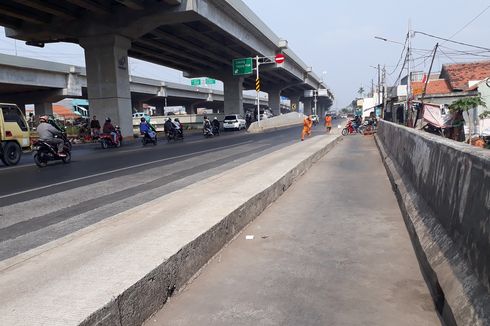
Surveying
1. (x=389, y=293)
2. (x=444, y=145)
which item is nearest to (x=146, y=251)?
(x=389, y=293)

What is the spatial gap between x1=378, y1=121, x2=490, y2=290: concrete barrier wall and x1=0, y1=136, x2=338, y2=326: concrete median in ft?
7.69

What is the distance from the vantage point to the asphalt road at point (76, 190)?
568 cm

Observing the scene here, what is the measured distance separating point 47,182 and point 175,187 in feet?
11.2

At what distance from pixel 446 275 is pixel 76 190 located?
7.51 metres

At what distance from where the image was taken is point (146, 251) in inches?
149

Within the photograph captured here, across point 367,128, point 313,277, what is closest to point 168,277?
point 313,277

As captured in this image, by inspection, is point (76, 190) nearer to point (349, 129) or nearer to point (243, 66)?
point (349, 129)

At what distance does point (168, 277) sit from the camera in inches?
138

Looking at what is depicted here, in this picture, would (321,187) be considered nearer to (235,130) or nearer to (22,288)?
(22,288)

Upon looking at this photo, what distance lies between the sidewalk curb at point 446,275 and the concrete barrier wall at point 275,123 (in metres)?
35.8

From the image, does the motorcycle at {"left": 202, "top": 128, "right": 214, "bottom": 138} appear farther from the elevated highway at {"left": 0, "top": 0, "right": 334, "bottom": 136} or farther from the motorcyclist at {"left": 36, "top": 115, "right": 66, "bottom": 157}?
the motorcyclist at {"left": 36, "top": 115, "right": 66, "bottom": 157}

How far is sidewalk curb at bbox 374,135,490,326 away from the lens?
103 inches

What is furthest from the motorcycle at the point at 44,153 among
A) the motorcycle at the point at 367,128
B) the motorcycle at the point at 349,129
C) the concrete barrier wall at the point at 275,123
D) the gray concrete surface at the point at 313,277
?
the concrete barrier wall at the point at 275,123

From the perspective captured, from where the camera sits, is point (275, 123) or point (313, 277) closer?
point (313, 277)
